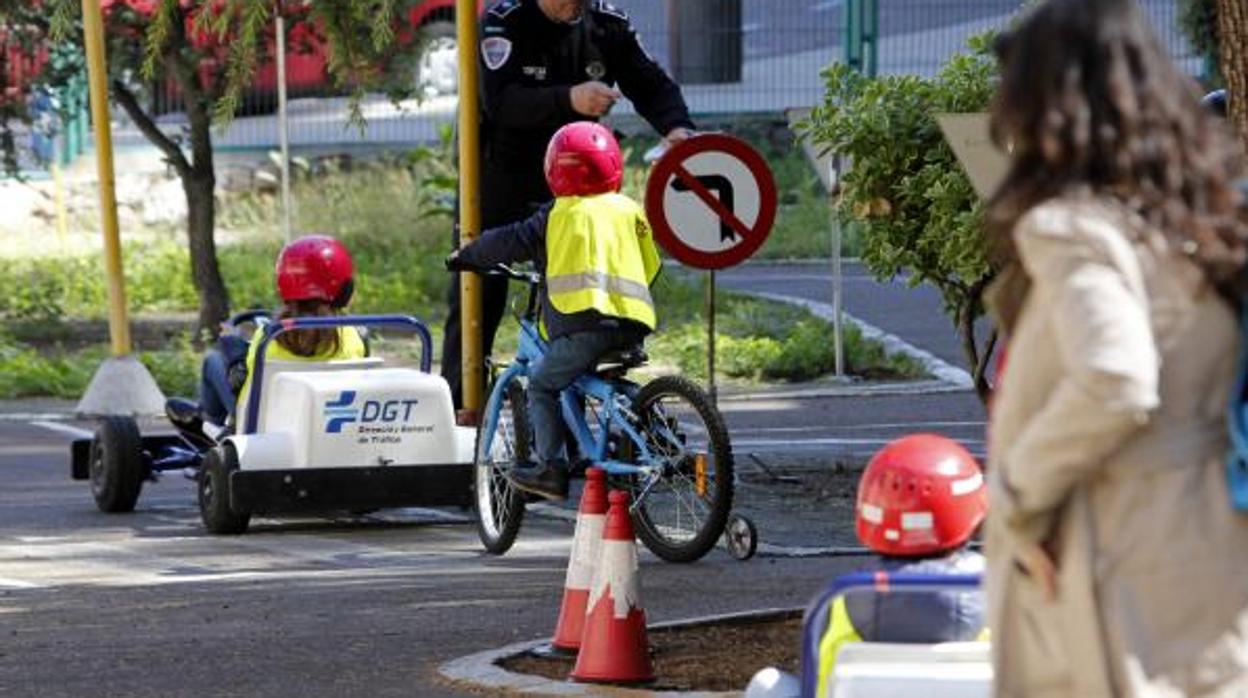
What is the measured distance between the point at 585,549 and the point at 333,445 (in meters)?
3.91

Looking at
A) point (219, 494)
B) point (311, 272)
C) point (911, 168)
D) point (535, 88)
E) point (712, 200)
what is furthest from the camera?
point (535, 88)

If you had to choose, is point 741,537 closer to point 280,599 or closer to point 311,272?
point 280,599

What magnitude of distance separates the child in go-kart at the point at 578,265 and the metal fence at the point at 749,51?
15966 millimetres

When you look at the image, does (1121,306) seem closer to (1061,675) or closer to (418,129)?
(1061,675)

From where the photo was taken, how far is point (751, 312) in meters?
21.8

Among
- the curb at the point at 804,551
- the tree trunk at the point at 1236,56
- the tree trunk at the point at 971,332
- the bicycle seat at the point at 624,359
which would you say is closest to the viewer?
the tree trunk at the point at 1236,56

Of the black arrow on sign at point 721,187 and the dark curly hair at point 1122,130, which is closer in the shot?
the dark curly hair at point 1122,130

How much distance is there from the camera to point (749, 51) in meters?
28.4

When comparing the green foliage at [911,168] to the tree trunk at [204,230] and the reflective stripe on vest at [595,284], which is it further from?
→ the tree trunk at [204,230]

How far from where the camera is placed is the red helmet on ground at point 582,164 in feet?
36.6

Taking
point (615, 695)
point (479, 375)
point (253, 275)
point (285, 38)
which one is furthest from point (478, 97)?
point (253, 275)

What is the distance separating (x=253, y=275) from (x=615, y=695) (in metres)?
16.9

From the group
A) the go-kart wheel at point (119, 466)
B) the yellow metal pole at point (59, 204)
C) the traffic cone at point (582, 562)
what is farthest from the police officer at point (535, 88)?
the yellow metal pole at point (59, 204)

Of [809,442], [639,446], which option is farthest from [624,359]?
[809,442]
